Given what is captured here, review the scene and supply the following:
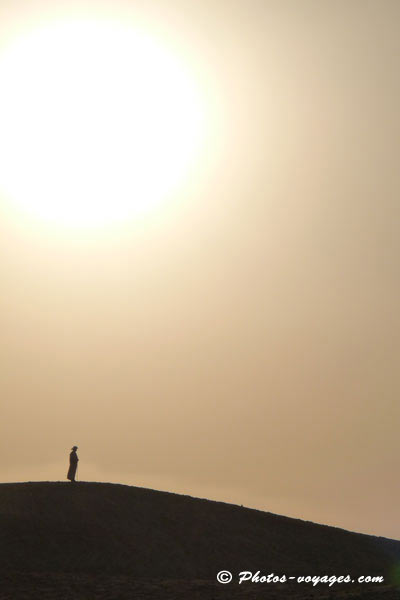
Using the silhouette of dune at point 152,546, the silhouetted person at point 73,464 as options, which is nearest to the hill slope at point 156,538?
the silhouette of dune at point 152,546

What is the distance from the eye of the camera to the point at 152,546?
43875 mm

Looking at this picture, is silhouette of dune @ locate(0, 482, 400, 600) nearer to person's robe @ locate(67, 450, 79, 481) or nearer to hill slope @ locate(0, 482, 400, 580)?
hill slope @ locate(0, 482, 400, 580)

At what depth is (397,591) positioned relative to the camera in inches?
1420

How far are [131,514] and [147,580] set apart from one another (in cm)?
747

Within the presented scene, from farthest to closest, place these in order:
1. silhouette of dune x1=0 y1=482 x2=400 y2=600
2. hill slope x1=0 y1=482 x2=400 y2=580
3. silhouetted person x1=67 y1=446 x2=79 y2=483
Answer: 1. silhouetted person x1=67 y1=446 x2=79 y2=483
2. hill slope x1=0 y1=482 x2=400 y2=580
3. silhouette of dune x1=0 y1=482 x2=400 y2=600

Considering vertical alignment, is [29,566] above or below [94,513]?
below

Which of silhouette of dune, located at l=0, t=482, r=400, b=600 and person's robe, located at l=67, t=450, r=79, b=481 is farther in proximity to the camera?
person's robe, located at l=67, t=450, r=79, b=481

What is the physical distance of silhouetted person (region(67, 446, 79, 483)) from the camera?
49.0m

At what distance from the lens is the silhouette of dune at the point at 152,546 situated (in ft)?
127

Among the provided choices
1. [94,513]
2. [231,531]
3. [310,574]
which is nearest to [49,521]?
[94,513]

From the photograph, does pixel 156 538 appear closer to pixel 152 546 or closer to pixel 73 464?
pixel 152 546

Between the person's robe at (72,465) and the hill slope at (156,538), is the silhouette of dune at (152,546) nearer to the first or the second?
the hill slope at (156,538)

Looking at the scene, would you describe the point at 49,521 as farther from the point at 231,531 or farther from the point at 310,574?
the point at 310,574

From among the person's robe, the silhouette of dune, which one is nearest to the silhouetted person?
the person's robe
